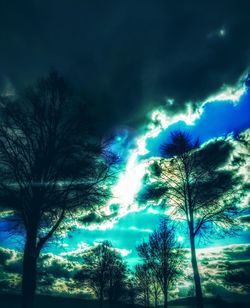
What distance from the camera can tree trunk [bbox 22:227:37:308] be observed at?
859 centimetres

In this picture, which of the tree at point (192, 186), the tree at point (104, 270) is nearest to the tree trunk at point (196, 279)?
the tree at point (192, 186)

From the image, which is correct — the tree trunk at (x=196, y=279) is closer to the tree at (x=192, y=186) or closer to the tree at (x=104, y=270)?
the tree at (x=192, y=186)

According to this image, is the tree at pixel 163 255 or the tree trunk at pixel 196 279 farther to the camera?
the tree at pixel 163 255

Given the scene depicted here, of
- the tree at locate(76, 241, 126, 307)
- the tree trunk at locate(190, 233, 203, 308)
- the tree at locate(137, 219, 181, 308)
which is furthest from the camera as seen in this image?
the tree at locate(76, 241, 126, 307)

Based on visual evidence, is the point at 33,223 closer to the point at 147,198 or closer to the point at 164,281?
the point at 147,198

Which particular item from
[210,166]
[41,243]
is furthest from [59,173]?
[210,166]

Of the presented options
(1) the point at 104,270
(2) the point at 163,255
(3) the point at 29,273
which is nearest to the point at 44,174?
(3) the point at 29,273

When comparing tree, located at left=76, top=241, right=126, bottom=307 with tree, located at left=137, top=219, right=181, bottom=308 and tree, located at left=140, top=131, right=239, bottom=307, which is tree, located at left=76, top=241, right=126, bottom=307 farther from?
tree, located at left=140, top=131, right=239, bottom=307

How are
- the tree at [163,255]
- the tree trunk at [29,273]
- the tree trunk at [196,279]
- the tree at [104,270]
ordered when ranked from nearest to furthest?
the tree trunk at [29,273]
the tree trunk at [196,279]
the tree at [163,255]
the tree at [104,270]

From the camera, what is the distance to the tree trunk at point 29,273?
859cm

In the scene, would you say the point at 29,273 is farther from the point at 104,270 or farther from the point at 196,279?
the point at 104,270

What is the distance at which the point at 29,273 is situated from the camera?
8.79 metres

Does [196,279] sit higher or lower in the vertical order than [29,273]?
lower

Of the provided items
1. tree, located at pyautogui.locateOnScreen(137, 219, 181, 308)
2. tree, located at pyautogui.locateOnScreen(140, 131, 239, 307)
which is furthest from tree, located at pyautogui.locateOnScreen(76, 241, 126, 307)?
tree, located at pyautogui.locateOnScreen(140, 131, 239, 307)
